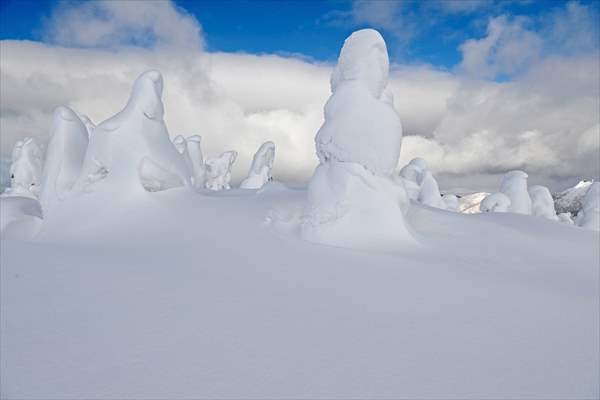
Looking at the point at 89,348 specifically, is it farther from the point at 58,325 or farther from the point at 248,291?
the point at 248,291

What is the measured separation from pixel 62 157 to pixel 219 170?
36.0 m

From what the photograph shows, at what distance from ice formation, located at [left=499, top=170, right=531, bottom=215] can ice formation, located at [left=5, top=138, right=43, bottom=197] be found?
3815cm

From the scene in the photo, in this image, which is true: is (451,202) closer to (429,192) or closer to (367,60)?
A: (429,192)

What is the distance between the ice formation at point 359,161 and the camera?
10.9 meters

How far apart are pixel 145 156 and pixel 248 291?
975 centimetres

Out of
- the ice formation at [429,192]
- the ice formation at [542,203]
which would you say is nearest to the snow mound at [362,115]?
the ice formation at [429,192]

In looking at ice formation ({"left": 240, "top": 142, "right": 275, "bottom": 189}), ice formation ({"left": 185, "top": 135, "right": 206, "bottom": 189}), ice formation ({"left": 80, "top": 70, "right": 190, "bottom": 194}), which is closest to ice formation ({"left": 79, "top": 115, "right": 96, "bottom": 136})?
ice formation ({"left": 185, "top": 135, "right": 206, "bottom": 189})

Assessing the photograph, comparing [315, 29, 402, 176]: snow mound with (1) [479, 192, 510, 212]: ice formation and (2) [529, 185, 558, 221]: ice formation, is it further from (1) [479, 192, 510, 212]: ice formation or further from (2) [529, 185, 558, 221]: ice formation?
(2) [529, 185, 558, 221]: ice formation

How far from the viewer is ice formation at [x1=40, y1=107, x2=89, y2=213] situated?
16.1m

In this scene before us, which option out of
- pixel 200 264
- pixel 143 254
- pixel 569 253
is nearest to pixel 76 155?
pixel 143 254

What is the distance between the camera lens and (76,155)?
56.5 ft

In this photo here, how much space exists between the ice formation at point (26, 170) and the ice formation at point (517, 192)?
38152mm

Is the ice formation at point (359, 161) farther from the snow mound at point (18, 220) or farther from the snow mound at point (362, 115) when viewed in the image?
the snow mound at point (18, 220)

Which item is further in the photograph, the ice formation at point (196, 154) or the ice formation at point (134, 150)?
the ice formation at point (196, 154)
